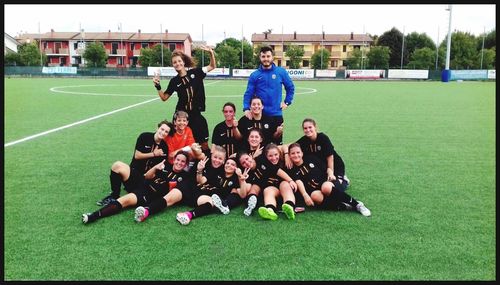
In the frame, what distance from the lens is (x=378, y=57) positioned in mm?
57156

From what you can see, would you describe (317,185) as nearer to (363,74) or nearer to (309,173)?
(309,173)

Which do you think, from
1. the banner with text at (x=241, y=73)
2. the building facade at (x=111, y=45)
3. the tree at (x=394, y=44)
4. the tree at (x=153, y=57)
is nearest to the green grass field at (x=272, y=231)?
the banner with text at (x=241, y=73)

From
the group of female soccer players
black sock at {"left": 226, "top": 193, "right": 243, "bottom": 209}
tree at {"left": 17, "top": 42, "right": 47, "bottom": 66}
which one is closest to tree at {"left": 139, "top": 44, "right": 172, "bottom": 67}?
tree at {"left": 17, "top": 42, "right": 47, "bottom": 66}

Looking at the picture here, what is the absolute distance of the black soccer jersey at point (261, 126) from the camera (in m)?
6.07

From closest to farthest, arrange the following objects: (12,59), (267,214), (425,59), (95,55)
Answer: (267,214), (425,59), (12,59), (95,55)

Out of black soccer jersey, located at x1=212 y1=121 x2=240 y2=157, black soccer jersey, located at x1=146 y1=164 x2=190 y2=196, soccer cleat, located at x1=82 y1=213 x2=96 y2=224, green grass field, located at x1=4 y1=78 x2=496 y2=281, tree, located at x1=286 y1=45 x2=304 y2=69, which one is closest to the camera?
green grass field, located at x1=4 y1=78 x2=496 y2=281

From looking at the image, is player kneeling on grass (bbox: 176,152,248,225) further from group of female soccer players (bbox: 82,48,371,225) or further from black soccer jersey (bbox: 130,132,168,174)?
black soccer jersey (bbox: 130,132,168,174)

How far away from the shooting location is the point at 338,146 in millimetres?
8883

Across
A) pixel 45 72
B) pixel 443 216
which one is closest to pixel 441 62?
pixel 45 72

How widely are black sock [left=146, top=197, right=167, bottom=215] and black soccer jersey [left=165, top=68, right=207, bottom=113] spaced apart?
1905 mm

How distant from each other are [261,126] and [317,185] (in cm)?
138

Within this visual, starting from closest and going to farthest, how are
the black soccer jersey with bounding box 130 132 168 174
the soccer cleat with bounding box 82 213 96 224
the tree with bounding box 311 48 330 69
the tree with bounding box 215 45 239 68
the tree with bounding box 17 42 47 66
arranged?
the soccer cleat with bounding box 82 213 96 224 → the black soccer jersey with bounding box 130 132 168 174 → the tree with bounding box 215 45 239 68 → the tree with bounding box 17 42 47 66 → the tree with bounding box 311 48 330 69

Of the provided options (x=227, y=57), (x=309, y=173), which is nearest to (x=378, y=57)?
(x=227, y=57)

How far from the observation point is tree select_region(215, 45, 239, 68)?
5509 cm
